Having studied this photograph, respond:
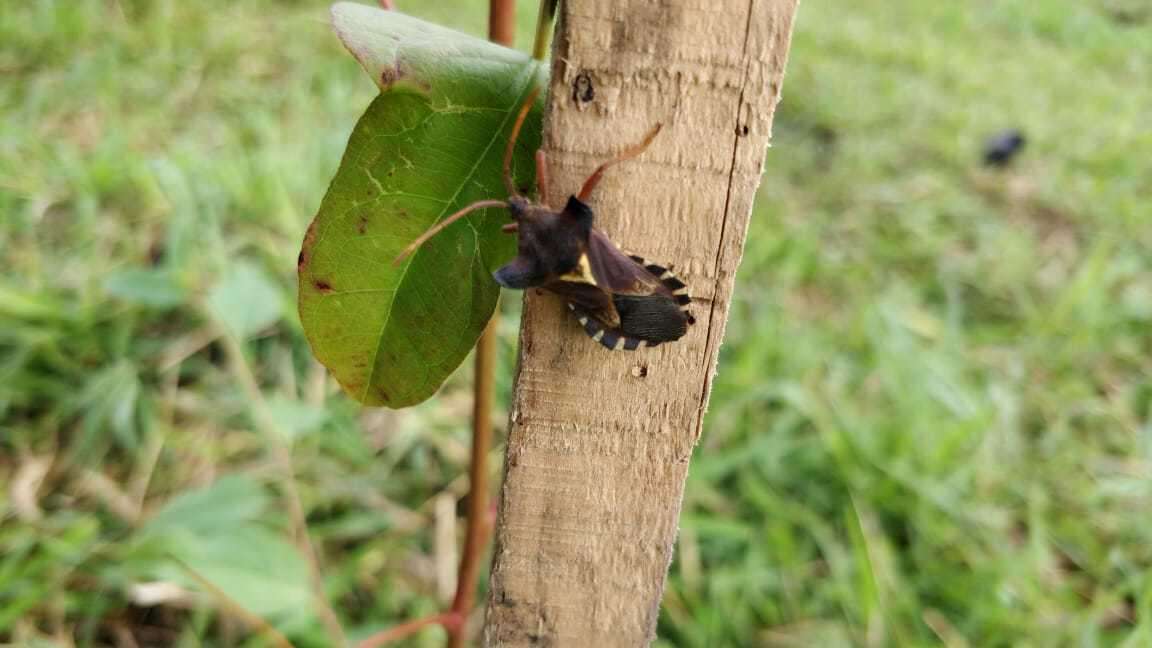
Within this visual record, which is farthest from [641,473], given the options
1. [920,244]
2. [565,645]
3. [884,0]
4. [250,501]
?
[884,0]

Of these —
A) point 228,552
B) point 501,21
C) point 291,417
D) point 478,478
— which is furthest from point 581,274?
point 291,417

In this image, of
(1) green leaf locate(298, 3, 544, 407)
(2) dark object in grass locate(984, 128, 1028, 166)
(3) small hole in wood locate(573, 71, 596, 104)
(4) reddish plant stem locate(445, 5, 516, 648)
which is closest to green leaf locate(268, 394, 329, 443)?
(4) reddish plant stem locate(445, 5, 516, 648)

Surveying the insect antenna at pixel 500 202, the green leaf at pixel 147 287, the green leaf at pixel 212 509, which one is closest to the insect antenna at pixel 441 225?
the insect antenna at pixel 500 202

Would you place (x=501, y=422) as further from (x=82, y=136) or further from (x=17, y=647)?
(x=82, y=136)

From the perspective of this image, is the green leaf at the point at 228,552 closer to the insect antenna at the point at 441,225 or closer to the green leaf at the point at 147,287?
the green leaf at the point at 147,287

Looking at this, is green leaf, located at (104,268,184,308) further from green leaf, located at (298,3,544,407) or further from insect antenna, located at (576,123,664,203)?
insect antenna, located at (576,123,664,203)

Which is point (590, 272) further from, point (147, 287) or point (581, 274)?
point (147, 287)
